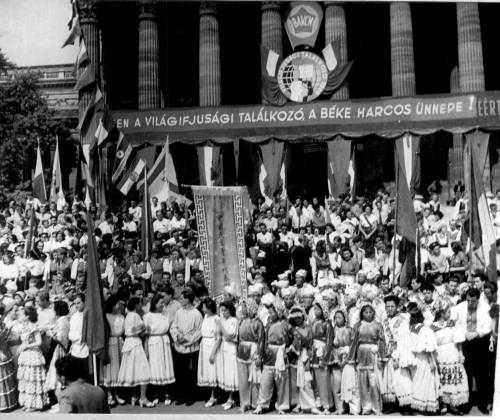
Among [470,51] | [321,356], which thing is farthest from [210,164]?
[321,356]

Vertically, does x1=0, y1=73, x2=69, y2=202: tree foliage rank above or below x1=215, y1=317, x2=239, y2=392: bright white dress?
above

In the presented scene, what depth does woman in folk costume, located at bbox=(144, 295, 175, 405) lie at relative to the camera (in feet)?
37.8

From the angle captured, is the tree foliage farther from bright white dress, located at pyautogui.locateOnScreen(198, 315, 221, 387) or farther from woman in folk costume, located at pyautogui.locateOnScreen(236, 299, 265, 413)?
woman in folk costume, located at pyautogui.locateOnScreen(236, 299, 265, 413)

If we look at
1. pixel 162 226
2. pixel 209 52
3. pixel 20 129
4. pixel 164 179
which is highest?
pixel 209 52

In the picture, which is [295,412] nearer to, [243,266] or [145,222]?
[243,266]

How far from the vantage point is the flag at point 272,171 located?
71.7 ft

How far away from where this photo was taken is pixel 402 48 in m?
24.7

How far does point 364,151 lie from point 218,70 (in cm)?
689

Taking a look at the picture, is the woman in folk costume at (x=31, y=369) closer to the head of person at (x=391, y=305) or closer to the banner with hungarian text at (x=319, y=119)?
the head of person at (x=391, y=305)

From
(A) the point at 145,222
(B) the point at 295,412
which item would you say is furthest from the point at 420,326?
(A) the point at 145,222

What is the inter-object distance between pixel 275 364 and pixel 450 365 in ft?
9.16

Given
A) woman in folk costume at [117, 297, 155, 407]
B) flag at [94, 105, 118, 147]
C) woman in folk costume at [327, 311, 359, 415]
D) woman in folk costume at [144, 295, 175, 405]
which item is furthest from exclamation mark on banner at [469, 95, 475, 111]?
woman in folk costume at [117, 297, 155, 407]

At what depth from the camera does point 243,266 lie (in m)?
12.0

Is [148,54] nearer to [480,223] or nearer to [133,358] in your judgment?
[133,358]
